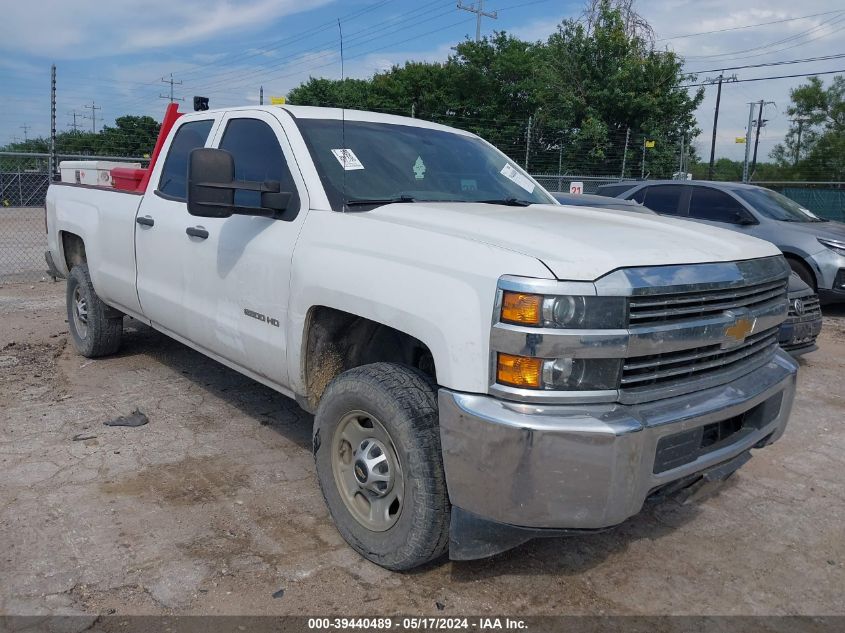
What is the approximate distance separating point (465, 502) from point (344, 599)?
689 mm

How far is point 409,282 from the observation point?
2756 millimetres

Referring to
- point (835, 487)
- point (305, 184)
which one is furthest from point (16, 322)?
point (835, 487)

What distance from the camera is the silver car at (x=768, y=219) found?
868 cm

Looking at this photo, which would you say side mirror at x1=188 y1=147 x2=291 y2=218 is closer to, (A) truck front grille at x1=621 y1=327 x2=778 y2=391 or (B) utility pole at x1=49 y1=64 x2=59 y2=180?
(A) truck front grille at x1=621 y1=327 x2=778 y2=391

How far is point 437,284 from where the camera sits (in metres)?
2.65

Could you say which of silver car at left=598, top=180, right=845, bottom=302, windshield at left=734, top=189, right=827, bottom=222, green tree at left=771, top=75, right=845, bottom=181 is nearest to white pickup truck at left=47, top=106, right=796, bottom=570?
silver car at left=598, top=180, right=845, bottom=302

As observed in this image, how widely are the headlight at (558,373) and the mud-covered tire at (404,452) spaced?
0.43 metres

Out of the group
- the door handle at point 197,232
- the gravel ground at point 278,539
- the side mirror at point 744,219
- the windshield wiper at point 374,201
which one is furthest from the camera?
the side mirror at point 744,219

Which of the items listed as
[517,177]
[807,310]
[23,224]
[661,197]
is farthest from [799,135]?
[517,177]

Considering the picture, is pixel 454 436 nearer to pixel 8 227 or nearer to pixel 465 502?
pixel 465 502

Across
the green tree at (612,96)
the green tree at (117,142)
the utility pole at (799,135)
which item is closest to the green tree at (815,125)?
the utility pole at (799,135)

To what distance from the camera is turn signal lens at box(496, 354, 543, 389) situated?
2.41m

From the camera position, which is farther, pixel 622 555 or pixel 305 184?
pixel 305 184

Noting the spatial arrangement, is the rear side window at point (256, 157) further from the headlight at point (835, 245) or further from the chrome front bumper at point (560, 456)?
the headlight at point (835, 245)
